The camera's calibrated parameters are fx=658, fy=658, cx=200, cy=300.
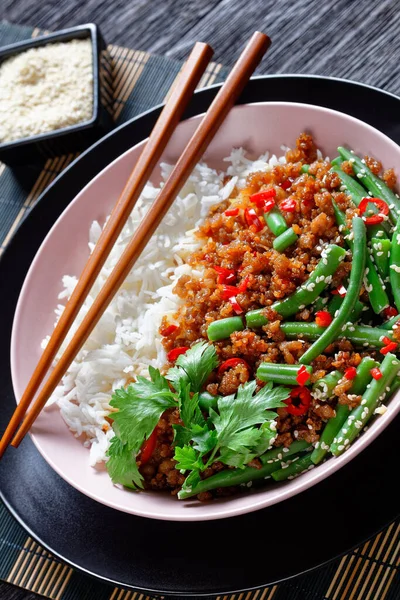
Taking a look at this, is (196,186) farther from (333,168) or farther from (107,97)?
(107,97)

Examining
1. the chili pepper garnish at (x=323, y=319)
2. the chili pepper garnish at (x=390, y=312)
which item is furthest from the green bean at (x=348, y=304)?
the chili pepper garnish at (x=390, y=312)

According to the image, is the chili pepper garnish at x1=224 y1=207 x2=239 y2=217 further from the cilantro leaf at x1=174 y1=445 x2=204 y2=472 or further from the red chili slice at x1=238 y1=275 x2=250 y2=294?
the cilantro leaf at x1=174 y1=445 x2=204 y2=472

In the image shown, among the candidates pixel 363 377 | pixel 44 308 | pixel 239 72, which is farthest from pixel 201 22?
pixel 363 377

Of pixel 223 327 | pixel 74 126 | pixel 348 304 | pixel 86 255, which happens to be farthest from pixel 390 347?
pixel 74 126

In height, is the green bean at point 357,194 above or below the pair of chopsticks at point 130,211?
above

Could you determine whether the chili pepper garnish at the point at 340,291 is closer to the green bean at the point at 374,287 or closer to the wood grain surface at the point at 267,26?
the green bean at the point at 374,287

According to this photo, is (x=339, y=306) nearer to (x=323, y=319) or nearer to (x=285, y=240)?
(x=323, y=319)

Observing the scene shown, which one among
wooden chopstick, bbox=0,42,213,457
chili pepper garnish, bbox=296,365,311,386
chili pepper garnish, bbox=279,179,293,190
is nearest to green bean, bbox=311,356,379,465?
chili pepper garnish, bbox=296,365,311,386
